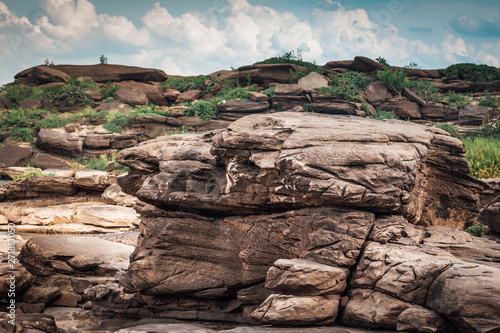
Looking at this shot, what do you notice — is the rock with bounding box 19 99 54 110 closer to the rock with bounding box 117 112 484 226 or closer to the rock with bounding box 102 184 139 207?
the rock with bounding box 102 184 139 207

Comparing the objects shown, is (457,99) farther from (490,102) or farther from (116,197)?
(116,197)

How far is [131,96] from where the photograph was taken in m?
27.4

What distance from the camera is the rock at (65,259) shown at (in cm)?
991

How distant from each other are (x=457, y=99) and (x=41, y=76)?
28120mm

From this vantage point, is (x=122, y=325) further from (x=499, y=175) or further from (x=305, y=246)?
(x=499, y=175)

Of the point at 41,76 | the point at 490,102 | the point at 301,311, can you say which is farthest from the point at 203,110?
the point at 301,311

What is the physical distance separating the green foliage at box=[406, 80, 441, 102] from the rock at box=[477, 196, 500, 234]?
14.7 m

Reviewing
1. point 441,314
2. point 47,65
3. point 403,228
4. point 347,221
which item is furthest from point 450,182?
point 47,65

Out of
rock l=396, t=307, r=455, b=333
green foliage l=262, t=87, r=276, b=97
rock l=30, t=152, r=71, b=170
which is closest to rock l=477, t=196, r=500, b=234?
rock l=396, t=307, r=455, b=333

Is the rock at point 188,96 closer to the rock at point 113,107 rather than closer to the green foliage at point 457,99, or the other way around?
the rock at point 113,107

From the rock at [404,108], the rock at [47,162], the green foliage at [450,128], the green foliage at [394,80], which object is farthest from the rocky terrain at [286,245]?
the green foliage at [394,80]

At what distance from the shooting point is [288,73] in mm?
25594

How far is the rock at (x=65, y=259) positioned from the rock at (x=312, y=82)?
1527 centimetres

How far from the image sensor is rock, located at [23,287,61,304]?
8.76 meters
